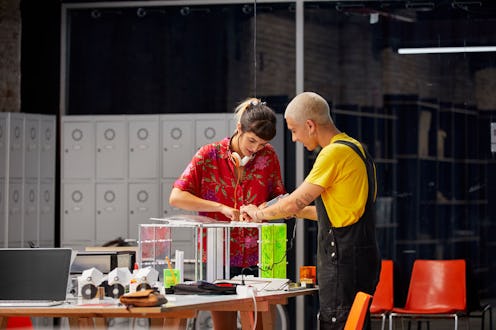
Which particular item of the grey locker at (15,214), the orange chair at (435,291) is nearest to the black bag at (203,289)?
the orange chair at (435,291)

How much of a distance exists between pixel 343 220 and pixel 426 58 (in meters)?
5.08

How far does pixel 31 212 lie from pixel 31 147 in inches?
22.5

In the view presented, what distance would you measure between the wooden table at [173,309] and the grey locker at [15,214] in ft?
13.5

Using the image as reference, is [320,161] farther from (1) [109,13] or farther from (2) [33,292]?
(1) [109,13]

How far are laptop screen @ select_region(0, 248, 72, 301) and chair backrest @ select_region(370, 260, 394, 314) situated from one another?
4286 mm

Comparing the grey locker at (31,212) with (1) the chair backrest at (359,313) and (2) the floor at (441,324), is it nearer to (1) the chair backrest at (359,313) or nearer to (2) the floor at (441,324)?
(2) the floor at (441,324)

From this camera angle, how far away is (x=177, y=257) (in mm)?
4715

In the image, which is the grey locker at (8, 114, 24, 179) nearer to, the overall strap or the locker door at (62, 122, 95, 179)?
the locker door at (62, 122, 95, 179)

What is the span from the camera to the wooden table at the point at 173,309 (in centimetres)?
376

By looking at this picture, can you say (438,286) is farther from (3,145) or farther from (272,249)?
(3,145)

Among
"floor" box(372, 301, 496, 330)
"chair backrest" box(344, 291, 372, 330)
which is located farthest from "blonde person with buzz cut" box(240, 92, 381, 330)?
"floor" box(372, 301, 496, 330)

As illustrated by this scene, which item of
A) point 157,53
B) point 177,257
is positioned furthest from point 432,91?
point 177,257

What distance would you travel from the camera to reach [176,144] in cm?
888

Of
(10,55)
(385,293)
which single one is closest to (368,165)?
(385,293)
